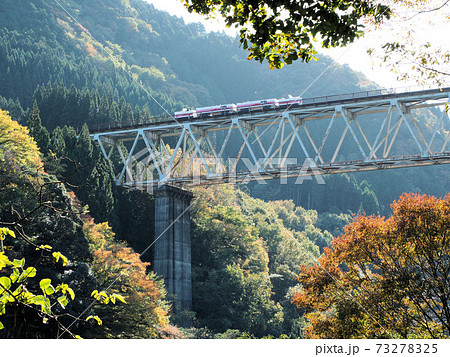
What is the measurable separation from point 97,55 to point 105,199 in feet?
484

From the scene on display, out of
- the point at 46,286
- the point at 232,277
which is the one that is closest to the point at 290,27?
the point at 46,286

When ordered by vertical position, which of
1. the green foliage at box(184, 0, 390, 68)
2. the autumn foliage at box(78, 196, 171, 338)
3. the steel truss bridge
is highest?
the steel truss bridge

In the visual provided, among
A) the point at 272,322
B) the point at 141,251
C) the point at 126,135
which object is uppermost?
the point at 126,135

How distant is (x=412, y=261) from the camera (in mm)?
28484

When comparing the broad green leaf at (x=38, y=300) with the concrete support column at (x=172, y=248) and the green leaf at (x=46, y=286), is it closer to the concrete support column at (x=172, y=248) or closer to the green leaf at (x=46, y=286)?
the green leaf at (x=46, y=286)

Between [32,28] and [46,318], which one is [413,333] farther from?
[32,28]

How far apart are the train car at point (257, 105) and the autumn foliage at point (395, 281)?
66.7ft

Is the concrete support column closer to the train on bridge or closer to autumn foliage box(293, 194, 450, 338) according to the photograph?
the train on bridge

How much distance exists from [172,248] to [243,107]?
47.6ft

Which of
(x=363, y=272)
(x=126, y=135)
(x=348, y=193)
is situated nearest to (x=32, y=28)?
(x=348, y=193)

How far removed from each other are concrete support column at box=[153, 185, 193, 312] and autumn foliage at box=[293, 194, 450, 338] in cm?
2293

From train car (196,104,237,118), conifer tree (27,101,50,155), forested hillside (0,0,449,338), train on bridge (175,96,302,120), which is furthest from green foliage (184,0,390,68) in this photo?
conifer tree (27,101,50,155)

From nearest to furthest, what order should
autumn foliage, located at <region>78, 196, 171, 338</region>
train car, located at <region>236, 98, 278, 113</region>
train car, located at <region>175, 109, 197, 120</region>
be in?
1. autumn foliage, located at <region>78, 196, 171, 338</region>
2. train car, located at <region>236, 98, 278, 113</region>
3. train car, located at <region>175, 109, 197, 120</region>

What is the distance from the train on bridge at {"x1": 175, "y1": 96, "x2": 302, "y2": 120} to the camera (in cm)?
4878
